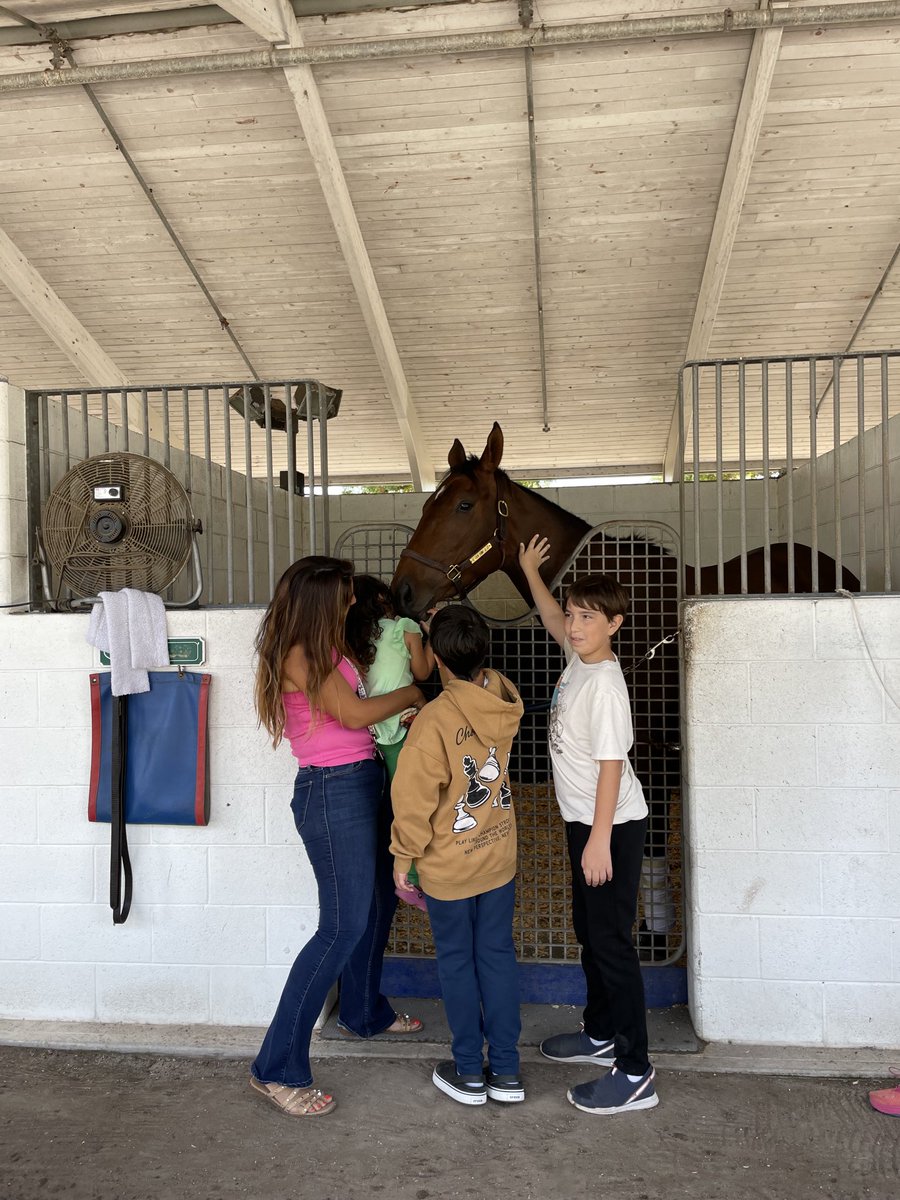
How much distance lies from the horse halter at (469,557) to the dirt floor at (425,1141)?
1495 mm

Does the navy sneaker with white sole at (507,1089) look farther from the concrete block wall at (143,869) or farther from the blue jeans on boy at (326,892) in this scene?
the concrete block wall at (143,869)

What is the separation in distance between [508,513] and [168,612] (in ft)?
4.09

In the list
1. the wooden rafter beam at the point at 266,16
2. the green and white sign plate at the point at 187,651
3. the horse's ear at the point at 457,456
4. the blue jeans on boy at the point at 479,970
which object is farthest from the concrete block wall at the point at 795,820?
the wooden rafter beam at the point at 266,16

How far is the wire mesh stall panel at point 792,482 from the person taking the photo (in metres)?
2.62

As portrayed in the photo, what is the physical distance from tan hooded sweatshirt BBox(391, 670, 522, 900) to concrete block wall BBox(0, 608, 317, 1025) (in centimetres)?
74

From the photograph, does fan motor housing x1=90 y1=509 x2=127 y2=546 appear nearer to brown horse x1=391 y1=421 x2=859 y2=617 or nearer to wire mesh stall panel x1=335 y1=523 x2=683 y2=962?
wire mesh stall panel x1=335 y1=523 x2=683 y2=962

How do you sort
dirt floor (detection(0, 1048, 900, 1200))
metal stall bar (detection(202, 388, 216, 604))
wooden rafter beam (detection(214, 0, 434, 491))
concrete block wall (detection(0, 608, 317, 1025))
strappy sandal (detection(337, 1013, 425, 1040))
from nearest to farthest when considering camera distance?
1. dirt floor (detection(0, 1048, 900, 1200))
2. strappy sandal (detection(337, 1013, 425, 1040))
3. concrete block wall (detection(0, 608, 317, 1025))
4. metal stall bar (detection(202, 388, 216, 604))
5. wooden rafter beam (detection(214, 0, 434, 491))

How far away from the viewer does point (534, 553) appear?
9.20 ft

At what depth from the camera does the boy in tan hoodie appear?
6.80 feet

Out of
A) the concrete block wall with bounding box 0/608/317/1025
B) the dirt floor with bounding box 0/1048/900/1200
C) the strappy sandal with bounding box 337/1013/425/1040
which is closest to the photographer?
the dirt floor with bounding box 0/1048/900/1200

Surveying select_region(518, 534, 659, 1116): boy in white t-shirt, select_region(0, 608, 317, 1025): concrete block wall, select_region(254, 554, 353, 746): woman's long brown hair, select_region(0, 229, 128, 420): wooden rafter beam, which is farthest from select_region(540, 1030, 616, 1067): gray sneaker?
select_region(0, 229, 128, 420): wooden rafter beam

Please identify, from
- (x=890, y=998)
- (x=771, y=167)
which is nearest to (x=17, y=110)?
(x=771, y=167)

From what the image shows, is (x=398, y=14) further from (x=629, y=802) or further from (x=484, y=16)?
(x=629, y=802)

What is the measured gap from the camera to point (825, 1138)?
2059 mm
